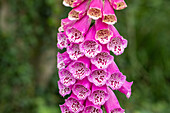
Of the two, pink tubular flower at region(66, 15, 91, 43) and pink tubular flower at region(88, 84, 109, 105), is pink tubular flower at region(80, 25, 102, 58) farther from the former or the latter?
pink tubular flower at region(88, 84, 109, 105)

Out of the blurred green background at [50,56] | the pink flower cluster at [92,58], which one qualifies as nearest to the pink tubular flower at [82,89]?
the pink flower cluster at [92,58]

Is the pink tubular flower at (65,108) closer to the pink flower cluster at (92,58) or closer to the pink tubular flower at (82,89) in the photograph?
the pink flower cluster at (92,58)

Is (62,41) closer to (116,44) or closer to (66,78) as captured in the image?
(66,78)

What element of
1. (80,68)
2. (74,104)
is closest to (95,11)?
(80,68)

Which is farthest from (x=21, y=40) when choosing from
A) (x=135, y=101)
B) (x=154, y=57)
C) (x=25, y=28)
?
(x=154, y=57)

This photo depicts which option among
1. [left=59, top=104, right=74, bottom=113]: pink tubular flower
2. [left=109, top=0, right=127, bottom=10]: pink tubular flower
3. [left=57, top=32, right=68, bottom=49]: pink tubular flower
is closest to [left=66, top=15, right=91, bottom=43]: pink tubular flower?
[left=57, top=32, right=68, bottom=49]: pink tubular flower

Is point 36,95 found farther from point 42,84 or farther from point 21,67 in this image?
point 21,67
